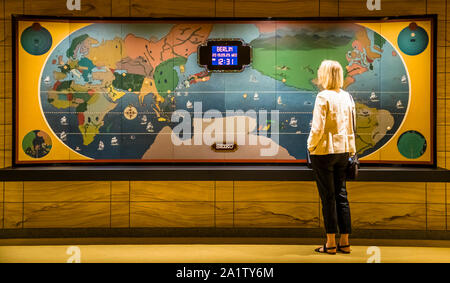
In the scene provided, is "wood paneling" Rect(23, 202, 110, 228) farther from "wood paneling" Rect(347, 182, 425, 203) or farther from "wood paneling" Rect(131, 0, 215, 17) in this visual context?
"wood paneling" Rect(347, 182, 425, 203)

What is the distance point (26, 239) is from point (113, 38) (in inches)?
95.3

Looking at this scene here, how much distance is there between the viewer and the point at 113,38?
4.83m

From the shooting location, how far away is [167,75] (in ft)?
15.9

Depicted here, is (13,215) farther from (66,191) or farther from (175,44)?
(175,44)

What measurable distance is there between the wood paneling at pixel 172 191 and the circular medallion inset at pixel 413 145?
216cm

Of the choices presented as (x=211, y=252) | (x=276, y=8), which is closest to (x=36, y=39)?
(x=276, y=8)

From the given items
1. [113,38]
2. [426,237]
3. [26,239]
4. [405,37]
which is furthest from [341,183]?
[26,239]

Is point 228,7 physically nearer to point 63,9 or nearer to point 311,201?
point 63,9

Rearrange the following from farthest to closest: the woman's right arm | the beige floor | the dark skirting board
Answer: the dark skirting board, the beige floor, the woman's right arm

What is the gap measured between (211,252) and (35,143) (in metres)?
2.31

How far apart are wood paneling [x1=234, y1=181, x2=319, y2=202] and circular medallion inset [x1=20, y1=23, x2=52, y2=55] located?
263 centimetres

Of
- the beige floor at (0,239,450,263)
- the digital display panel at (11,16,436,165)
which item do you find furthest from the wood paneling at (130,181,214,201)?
the beige floor at (0,239,450,263)

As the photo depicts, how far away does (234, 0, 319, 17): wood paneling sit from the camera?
480 cm

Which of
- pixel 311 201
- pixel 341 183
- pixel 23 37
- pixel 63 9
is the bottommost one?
pixel 311 201
